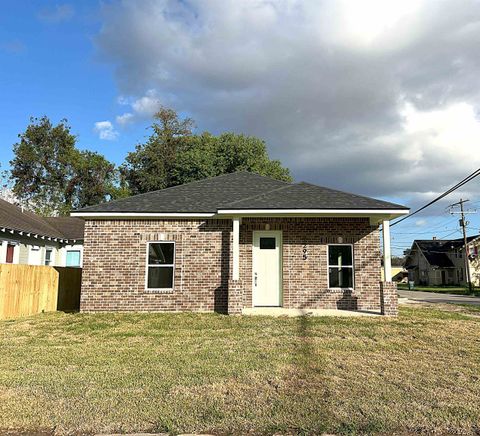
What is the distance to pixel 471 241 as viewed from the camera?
5156 centimetres

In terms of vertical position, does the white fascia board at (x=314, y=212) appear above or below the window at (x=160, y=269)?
above

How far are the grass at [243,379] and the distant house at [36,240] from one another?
972 cm

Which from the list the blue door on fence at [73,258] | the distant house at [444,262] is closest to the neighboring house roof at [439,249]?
the distant house at [444,262]

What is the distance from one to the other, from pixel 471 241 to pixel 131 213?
1999 inches

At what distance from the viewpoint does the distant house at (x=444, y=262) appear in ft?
170

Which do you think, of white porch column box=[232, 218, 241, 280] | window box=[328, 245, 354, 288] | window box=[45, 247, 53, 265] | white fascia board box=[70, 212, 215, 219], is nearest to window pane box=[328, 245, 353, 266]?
window box=[328, 245, 354, 288]

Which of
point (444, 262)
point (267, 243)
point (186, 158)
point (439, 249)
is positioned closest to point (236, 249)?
point (267, 243)

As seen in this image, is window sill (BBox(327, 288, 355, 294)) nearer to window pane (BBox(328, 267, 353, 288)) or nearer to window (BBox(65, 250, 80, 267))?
window pane (BBox(328, 267, 353, 288))

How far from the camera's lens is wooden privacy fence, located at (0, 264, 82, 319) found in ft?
39.0

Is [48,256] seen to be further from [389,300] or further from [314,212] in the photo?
[389,300]

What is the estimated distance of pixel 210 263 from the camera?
41.3 ft

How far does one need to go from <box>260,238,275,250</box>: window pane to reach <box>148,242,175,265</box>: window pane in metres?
2.79

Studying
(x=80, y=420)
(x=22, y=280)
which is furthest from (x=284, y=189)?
(x=80, y=420)

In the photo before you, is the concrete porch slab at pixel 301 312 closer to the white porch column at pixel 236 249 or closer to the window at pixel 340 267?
the window at pixel 340 267
